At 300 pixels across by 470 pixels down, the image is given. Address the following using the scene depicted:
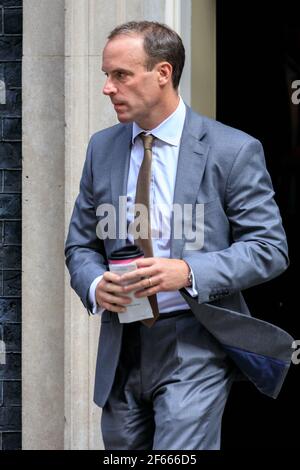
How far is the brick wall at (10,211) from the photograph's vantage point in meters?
6.51

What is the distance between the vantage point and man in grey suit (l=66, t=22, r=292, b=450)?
4430mm

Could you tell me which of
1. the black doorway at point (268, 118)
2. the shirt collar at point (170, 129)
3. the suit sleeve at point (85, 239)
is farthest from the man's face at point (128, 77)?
the black doorway at point (268, 118)

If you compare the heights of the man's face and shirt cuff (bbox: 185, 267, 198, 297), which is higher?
the man's face

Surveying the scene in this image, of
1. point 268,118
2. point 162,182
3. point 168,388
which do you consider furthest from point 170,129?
point 268,118

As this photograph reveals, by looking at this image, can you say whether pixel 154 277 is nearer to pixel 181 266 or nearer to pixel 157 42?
pixel 181 266

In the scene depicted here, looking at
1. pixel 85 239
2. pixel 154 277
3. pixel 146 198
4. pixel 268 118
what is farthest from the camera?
pixel 268 118

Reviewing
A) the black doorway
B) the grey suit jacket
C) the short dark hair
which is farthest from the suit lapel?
the black doorway

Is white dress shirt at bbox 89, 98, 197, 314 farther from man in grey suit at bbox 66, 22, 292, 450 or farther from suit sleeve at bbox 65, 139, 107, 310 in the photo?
suit sleeve at bbox 65, 139, 107, 310

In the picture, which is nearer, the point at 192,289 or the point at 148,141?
the point at 192,289

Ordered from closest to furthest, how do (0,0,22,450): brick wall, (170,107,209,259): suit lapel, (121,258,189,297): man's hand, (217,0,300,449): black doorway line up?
(121,258,189,297): man's hand < (170,107,209,259): suit lapel < (0,0,22,450): brick wall < (217,0,300,449): black doorway

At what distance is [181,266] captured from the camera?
436 cm

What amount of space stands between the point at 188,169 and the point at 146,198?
186 millimetres

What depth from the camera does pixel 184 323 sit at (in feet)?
14.9

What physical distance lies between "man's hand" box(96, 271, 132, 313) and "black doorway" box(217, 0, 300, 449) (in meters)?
3.31
